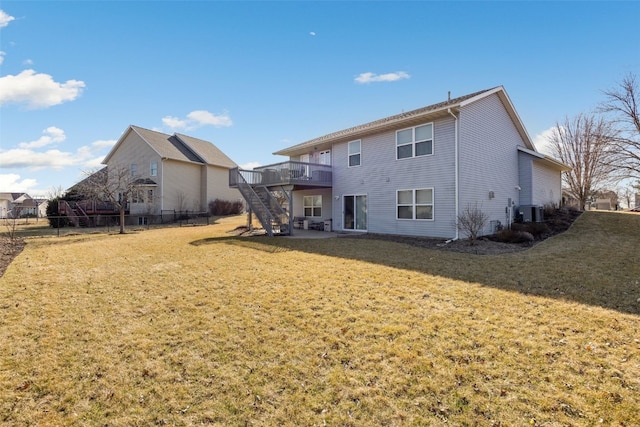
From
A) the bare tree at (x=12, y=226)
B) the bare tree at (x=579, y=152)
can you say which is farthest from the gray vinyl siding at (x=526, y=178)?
the bare tree at (x=12, y=226)

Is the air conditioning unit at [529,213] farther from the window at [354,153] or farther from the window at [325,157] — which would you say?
the window at [325,157]

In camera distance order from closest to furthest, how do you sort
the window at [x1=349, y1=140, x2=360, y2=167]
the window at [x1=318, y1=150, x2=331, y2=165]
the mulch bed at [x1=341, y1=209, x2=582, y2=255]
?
the mulch bed at [x1=341, y1=209, x2=582, y2=255] < the window at [x1=349, y1=140, x2=360, y2=167] < the window at [x1=318, y1=150, x2=331, y2=165]

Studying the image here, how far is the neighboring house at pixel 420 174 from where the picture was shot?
1327cm

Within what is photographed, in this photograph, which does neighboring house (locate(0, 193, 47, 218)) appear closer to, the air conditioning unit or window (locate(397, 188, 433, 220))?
window (locate(397, 188, 433, 220))

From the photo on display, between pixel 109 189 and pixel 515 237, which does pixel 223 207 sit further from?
pixel 515 237

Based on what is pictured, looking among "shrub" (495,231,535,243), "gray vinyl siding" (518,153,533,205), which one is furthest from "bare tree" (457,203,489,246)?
"gray vinyl siding" (518,153,533,205)

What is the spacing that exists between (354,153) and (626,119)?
20.4 metres

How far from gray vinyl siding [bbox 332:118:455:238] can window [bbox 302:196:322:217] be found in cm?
191

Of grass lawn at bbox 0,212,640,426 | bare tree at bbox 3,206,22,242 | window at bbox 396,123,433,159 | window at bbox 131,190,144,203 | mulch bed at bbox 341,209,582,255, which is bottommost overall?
grass lawn at bbox 0,212,640,426

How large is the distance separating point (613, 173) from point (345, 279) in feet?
91.1

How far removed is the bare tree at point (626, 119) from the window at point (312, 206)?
2164 cm

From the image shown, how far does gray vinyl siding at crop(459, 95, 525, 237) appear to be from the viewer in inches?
524

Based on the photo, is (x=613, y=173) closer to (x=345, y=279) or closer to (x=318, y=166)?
(x=318, y=166)

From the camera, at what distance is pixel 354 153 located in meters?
17.0
